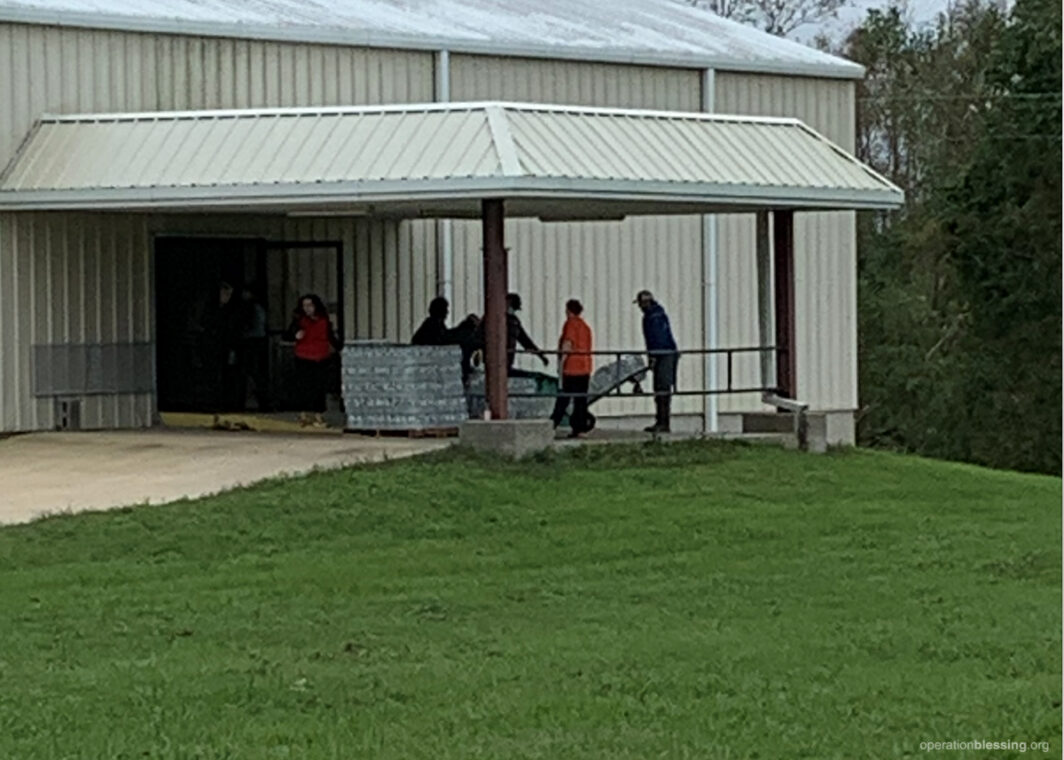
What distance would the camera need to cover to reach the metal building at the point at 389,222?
86.9ft

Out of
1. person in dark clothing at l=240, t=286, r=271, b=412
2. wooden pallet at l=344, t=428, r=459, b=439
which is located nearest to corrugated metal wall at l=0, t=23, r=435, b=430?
person in dark clothing at l=240, t=286, r=271, b=412

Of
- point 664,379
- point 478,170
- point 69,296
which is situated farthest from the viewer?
point 69,296

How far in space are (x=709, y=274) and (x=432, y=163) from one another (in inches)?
356

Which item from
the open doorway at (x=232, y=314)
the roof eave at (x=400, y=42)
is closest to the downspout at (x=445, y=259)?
the roof eave at (x=400, y=42)

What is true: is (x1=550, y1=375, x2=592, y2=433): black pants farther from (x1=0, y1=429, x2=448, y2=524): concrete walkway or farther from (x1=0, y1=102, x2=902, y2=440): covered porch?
(x1=0, y1=429, x2=448, y2=524): concrete walkway

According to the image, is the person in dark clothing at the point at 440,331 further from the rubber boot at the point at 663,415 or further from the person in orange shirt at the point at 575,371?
the rubber boot at the point at 663,415

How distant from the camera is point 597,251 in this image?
31.2 m

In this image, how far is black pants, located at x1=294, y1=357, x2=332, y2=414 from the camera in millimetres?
28219

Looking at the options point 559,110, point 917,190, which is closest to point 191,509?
point 559,110

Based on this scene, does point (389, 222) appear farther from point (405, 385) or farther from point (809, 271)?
point (809, 271)

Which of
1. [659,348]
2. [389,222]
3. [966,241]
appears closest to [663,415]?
[659,348]

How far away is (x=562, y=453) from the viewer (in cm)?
2353

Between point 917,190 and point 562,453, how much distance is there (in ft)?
134

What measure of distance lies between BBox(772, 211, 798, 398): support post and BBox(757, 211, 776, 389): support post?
13 centimetres
